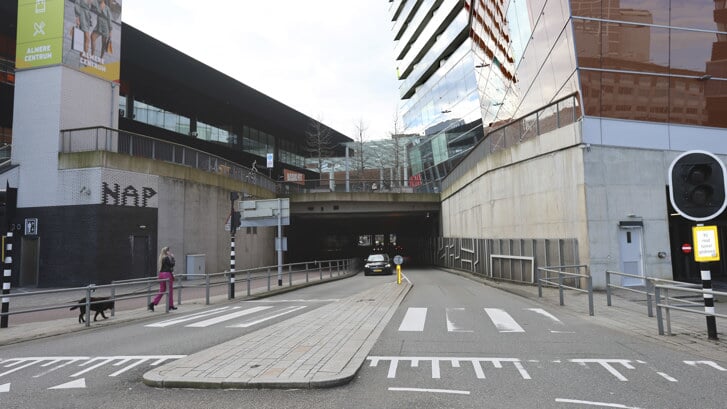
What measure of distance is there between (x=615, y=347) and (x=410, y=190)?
32.7m

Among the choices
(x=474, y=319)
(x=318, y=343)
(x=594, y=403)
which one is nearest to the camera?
(x=594, y=403)

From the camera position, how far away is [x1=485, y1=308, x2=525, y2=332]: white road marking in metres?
9.42

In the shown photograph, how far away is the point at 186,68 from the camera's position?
120 feet

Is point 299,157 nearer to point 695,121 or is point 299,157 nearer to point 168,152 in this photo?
point 168,152

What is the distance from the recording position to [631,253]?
52.3ft

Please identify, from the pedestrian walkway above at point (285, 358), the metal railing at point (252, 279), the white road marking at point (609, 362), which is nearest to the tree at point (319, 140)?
the metal railing at point (252, 279)

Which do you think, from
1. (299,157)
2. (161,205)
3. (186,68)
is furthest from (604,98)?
(299,157)

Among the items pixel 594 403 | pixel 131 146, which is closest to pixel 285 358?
pixel 594 403

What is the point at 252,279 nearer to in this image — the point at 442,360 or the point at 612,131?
the point at 442,360

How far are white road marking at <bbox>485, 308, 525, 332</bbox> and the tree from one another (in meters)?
44.0

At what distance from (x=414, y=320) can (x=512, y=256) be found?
11242mm

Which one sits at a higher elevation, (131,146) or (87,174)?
(131,146)

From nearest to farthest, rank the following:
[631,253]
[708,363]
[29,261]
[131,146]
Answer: [708,363], [631,253], [29,261], [131,146]

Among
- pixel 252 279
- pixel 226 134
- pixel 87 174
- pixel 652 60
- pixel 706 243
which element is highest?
pixel 226 134
